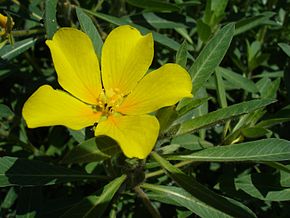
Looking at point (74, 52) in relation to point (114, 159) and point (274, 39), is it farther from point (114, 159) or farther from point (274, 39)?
point (274, 39)

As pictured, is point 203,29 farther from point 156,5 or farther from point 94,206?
point 94,206

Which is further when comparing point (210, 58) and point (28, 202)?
point (28, 202)

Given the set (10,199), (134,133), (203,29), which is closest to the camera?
(134,133)

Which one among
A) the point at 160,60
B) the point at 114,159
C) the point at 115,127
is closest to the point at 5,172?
the point at 114,159

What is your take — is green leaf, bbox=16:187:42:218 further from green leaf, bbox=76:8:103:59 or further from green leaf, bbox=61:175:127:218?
green leaf, bbox=76:8:103:59

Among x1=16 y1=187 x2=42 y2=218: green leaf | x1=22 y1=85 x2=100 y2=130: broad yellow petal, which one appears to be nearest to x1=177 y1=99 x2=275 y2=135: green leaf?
x1=22 y1=85 x2=100 y2=130: broad yellow petal

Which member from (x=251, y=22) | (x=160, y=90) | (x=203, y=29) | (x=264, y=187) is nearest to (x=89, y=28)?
(x=160, y=90)
